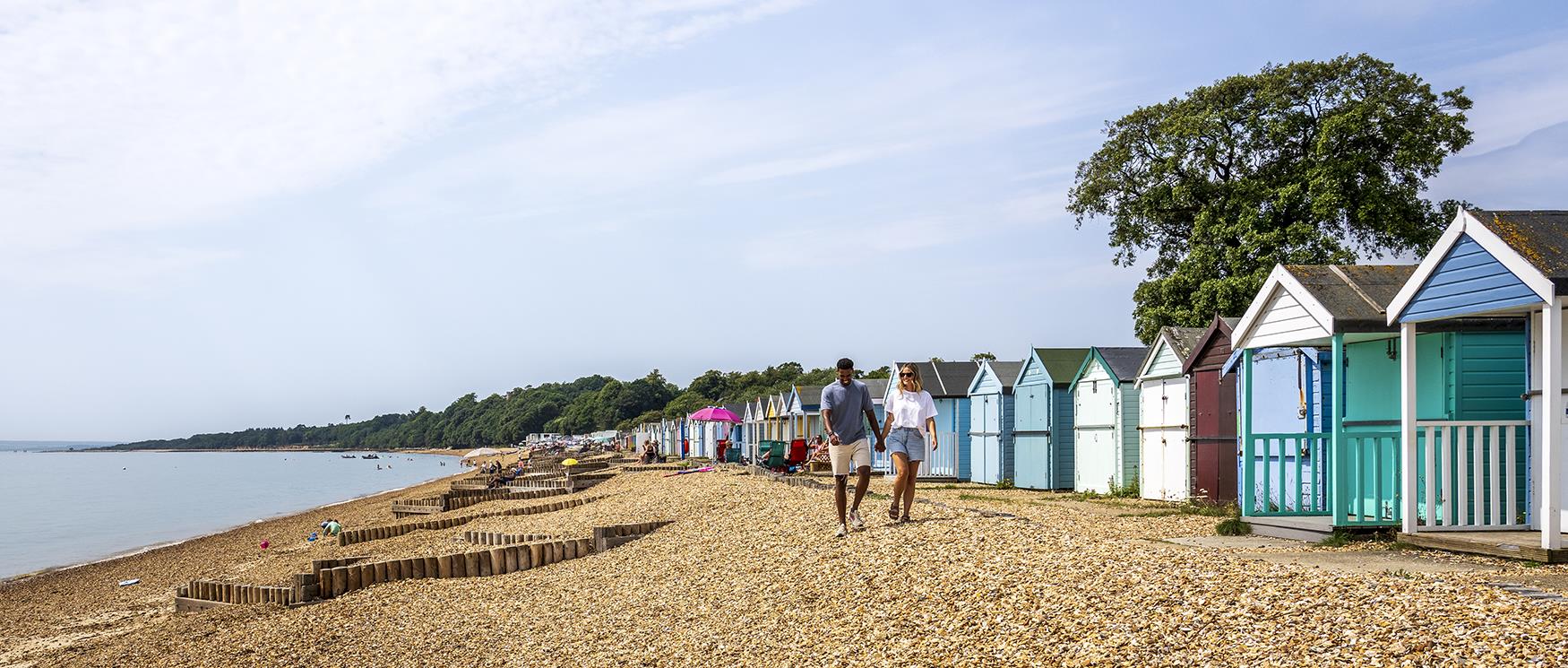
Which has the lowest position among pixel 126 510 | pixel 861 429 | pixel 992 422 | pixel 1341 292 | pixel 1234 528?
pixel 126 510

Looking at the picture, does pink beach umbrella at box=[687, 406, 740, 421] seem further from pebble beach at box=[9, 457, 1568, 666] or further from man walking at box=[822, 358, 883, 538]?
man walking at box=[822, 358, 883, 538]

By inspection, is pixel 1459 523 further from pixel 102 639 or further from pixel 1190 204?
pixel 1190 204

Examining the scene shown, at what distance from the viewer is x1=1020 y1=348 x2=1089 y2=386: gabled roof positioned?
23.6m

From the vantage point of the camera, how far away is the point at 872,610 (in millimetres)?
8695

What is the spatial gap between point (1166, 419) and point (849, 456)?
910 centimetres

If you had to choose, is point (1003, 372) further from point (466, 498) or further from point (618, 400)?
point (618, 400)

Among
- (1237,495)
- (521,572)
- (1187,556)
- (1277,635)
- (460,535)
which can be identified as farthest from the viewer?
(460,535)

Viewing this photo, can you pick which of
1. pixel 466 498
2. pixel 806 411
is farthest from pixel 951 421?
pixel 466 498

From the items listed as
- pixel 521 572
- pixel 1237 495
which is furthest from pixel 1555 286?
pixel 521 572

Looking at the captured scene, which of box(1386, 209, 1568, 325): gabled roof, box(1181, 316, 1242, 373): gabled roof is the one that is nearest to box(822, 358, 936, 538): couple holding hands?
box(1386, 209, 1568, 325): gabled roof

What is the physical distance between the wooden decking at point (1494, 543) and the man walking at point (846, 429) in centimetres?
501

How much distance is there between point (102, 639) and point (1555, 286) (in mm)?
16788

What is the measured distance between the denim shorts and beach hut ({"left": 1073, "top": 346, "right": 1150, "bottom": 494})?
9789mm

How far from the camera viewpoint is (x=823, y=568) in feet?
34.0
